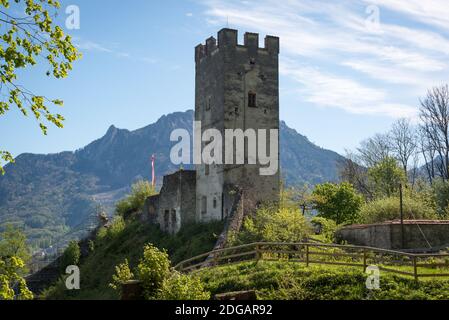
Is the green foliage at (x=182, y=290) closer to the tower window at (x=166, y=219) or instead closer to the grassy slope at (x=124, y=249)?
the grassy slope at (x=124, y=249)

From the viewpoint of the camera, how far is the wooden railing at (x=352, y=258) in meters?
23.6

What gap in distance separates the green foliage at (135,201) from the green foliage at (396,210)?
26.4 metres

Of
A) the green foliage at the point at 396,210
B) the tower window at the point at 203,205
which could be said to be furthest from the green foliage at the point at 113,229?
the green foliage at the point at 396,210

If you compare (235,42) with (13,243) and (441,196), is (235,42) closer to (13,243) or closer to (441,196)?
(441,196)

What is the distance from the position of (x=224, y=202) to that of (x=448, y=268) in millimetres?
18640

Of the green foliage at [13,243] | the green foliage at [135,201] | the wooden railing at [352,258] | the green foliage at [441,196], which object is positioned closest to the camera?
the wooden railing at [352,258]

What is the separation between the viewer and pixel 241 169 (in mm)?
41812

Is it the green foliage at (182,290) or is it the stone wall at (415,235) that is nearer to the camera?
the green foliage at (182,290)

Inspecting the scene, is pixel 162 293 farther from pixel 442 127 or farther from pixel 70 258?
pixel 442 127

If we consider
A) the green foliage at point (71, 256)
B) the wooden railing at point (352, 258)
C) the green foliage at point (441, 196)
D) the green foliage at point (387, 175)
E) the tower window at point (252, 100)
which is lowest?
the green foliage at point (71, 256)

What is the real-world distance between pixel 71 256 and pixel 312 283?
37369 millimetres

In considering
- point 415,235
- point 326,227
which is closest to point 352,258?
point 415,235

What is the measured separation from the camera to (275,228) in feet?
113
